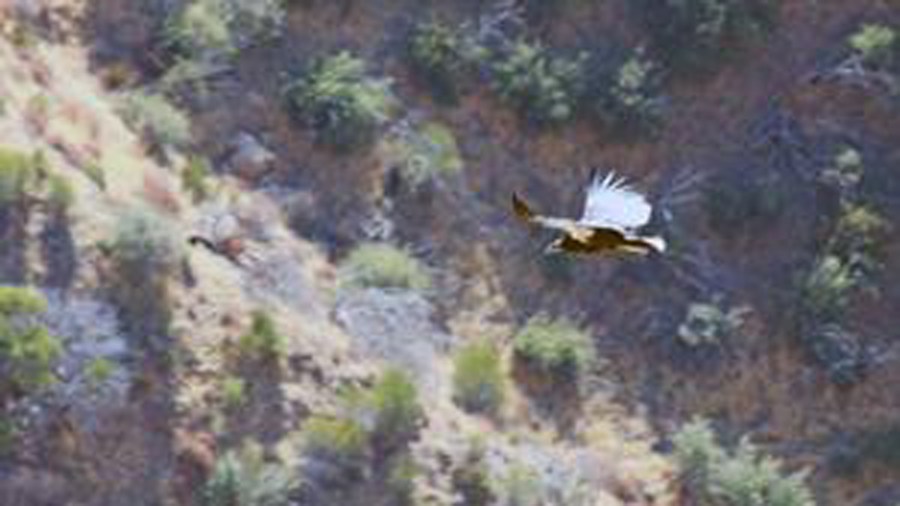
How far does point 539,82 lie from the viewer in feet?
91.1

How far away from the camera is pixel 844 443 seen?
25.2 meters

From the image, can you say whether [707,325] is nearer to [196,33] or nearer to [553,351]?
[553,351]

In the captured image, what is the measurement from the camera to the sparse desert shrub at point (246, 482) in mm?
22125

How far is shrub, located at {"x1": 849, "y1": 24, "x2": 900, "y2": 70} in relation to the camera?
28.2 m

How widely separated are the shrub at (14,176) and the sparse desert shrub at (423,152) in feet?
17.6

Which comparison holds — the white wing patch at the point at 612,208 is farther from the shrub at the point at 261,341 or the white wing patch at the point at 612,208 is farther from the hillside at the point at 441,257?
the shrub at the point at 261,341

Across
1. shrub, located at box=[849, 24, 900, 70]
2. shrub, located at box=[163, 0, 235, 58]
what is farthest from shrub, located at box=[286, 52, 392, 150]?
shrub, located at box=[849, 24, 900, 70]

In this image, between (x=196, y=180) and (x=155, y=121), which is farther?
(x=155, y=121)

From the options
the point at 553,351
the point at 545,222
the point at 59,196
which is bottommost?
the point at 545,222

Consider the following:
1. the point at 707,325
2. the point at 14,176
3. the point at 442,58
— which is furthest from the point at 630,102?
the point at 14,176

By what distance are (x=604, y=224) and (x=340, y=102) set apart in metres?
15.7

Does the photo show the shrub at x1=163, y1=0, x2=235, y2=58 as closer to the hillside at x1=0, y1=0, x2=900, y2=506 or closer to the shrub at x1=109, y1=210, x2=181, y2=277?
the hillside at x1=0, y1=0, x2=900, y2=506

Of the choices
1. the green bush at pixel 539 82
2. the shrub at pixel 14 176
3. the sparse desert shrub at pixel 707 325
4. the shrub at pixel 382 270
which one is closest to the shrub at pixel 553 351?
the sparse desert shrub at pixel 707 325

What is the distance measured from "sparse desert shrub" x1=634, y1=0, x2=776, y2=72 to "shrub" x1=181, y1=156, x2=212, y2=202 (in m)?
7.16
